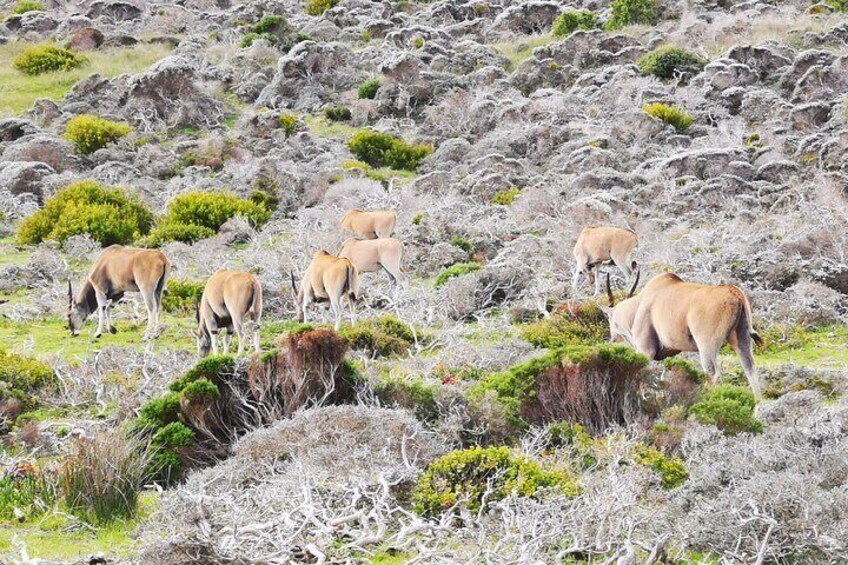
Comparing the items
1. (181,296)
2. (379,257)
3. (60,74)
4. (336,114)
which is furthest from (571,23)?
(181,296)

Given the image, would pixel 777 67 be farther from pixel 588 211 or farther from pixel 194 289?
pixel 194 289

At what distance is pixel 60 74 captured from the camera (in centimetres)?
4228

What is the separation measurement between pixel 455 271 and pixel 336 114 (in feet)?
62.0

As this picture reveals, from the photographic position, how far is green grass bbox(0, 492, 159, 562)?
7238mm

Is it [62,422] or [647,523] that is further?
[62,422]

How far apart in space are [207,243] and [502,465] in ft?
53.9

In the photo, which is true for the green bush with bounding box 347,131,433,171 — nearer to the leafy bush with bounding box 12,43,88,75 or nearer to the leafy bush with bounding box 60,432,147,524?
the leafy bush with bounding box 12,43,88,75

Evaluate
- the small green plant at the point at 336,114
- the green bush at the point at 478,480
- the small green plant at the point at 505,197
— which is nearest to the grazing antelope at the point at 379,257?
the small green plant at the point at 505,197

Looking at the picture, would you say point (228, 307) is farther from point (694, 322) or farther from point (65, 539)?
point (65, 539)

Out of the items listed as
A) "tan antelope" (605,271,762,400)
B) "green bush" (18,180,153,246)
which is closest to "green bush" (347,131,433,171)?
"green bush" (18,180,153,246)

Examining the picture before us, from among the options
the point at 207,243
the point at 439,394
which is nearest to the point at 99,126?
the point at 207,243

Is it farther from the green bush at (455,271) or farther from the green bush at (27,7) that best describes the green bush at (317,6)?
the green bush at (455,271)

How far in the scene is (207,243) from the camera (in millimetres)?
23484

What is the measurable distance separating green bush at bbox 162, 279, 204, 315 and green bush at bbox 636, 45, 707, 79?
73.0 ft
